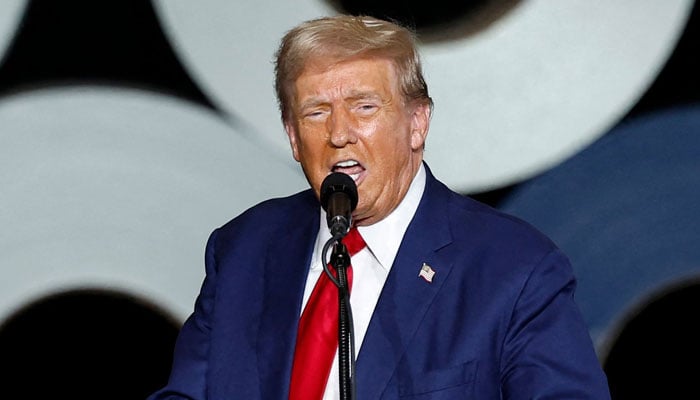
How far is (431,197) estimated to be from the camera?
2.62 m

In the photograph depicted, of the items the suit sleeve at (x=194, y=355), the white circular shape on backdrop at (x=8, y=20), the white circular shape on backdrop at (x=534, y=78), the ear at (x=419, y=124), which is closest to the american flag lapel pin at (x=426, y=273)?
the ear at (x=419, y=124)

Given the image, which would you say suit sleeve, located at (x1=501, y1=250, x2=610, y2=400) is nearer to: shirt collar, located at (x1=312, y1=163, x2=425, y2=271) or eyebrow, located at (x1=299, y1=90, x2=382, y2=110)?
shirt collar, located at (x1=312, y1=163, x2=425, y2=271)

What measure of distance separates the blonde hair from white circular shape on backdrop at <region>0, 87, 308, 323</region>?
96cm

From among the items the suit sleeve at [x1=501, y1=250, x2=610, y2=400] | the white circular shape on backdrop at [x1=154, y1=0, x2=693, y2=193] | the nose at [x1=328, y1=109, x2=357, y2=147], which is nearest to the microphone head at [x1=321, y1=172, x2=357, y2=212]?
the nose at [x1=328, y1=109, x2=357, y2=147]

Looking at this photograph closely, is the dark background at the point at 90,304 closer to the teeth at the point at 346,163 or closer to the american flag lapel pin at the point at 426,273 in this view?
the teeth at the point at 346,163

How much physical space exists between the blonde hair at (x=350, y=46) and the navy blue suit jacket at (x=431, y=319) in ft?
0.80

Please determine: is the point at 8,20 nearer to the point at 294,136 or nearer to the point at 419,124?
the point at 294,136

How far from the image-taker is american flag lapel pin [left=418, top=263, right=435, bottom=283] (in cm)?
248

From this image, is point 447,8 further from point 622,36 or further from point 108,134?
point 108,134

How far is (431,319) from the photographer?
244 cm

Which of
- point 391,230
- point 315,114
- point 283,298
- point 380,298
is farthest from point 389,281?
point 315,114

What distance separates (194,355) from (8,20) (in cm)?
135

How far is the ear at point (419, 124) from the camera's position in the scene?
8.50ft

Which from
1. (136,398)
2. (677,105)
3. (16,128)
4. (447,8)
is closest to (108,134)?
(16,128)
